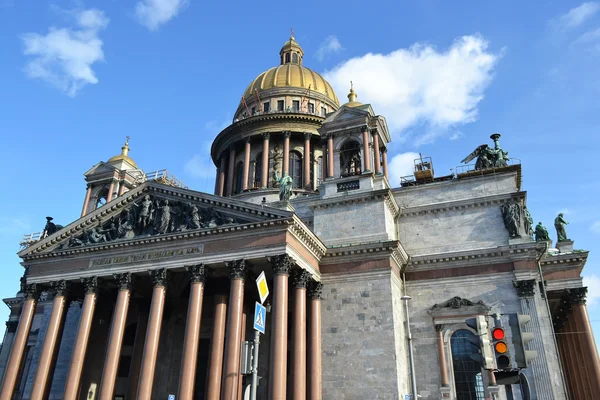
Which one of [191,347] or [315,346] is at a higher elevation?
[315,346]

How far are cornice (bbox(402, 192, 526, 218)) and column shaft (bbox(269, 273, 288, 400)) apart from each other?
11559 mm

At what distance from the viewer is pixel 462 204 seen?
32062mm

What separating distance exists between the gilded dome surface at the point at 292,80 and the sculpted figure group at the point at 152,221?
81.6ft

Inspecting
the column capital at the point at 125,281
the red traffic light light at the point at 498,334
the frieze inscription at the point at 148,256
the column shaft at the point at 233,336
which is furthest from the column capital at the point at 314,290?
the red traffic light light at the point at 498,334

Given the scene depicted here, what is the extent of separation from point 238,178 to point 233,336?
26.1 meters

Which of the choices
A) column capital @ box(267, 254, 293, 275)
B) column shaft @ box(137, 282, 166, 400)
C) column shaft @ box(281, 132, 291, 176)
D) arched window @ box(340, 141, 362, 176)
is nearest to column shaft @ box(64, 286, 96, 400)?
column shaft @ box(137, 282, 166, 400)

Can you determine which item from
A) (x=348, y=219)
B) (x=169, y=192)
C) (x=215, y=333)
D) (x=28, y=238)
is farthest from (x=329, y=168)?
(x=28, y=238)

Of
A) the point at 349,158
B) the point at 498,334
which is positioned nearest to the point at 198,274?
the point at 349,158

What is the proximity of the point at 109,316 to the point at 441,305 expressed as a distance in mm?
22160

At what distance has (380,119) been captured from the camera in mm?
35312

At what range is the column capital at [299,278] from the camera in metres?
27.5

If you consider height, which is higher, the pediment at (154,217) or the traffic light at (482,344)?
the pediment at (154,217)

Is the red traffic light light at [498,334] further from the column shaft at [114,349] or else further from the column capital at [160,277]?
the column shaft at [114,349]

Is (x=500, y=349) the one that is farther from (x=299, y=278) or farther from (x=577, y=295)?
(x=577, y=295)
